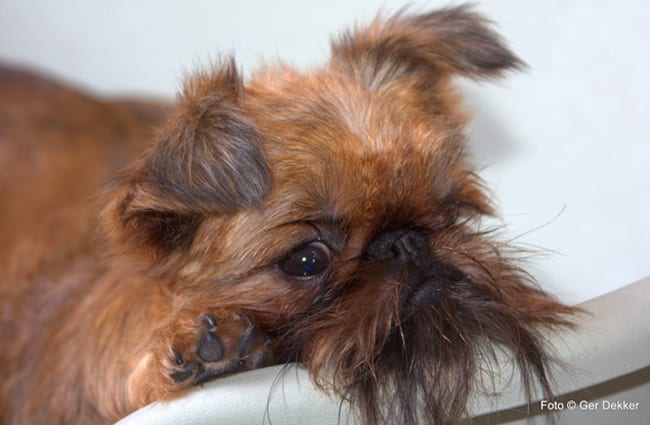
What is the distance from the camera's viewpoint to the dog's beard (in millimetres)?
1599

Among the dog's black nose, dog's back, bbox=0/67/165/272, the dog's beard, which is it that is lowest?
the dog's beard

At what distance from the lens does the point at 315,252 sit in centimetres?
179

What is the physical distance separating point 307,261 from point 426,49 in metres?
0.76

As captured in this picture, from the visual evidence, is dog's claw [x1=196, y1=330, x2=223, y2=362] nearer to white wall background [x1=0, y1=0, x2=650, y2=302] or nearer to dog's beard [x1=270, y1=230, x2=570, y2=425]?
dog's beard [x1=270, y1=230, x2=570, y2=425]

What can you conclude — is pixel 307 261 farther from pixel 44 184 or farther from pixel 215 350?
pixel 44 184

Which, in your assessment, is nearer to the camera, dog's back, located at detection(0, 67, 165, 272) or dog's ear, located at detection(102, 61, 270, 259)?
dog's ear, located at detection(102, 61, 270, 259)

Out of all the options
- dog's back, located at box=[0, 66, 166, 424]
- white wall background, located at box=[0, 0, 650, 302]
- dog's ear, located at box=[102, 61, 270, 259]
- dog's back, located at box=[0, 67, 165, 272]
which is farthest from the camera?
dog's back, located at box=[0, 67, 165, 272]

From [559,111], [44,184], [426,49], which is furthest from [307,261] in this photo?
[44,184]

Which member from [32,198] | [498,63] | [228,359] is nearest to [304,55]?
[32,198]

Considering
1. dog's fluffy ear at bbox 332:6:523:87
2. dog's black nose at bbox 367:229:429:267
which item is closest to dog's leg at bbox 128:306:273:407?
dog's black nose at bbox 367:229:429:267

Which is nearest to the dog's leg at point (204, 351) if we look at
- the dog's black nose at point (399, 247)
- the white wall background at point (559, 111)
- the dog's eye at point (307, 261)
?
the dog's eye at point (307, 261)

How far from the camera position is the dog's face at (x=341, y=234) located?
1594 mm

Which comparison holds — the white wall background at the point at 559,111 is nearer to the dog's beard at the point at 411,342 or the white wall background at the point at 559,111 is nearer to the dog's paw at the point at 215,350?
the dog's beard at the point at 411,342

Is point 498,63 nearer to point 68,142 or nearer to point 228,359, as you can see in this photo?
point 228,359
